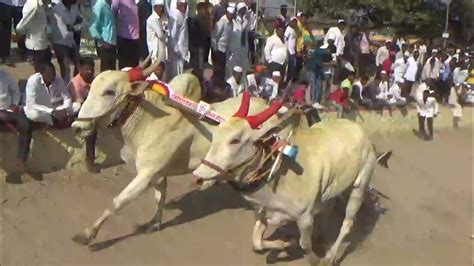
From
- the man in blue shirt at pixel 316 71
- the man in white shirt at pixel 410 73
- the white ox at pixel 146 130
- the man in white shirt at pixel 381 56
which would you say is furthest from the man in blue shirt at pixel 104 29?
the man in white shirt at pixel 381 56

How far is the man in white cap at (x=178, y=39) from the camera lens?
420 inches

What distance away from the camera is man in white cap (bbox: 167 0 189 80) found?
10672mm

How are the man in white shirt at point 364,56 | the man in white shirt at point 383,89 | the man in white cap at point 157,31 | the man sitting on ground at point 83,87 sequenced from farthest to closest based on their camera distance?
the man in white shirt at point 364,56 < the man in white shirt at point 383,89 < the man in white cap at point 157,31 < the man sitting on ground at point 83,87

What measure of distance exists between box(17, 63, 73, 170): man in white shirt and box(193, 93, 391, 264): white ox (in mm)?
2766

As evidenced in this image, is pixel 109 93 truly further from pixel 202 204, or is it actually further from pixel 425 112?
pixel 425 112

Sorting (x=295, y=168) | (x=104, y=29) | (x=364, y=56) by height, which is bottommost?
(x=364, y=56)

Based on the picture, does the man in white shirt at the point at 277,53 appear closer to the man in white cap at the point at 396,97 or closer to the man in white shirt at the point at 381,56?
the man in white cap at the point at 396,97

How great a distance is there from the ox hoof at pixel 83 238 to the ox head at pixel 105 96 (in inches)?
38.9

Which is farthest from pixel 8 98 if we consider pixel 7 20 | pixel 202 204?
pixel 7 20

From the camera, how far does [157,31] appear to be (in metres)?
10.2

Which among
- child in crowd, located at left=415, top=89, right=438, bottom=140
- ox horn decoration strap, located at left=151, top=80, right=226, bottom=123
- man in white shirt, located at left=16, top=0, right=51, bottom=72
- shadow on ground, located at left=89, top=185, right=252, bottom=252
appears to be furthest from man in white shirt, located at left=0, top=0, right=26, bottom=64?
child in crowd, located at left=415, top=89, right=438, bottom=140

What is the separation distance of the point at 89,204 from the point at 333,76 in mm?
6839

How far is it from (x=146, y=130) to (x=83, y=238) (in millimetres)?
1211

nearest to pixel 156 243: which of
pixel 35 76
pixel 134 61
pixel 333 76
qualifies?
pixel 35 76
